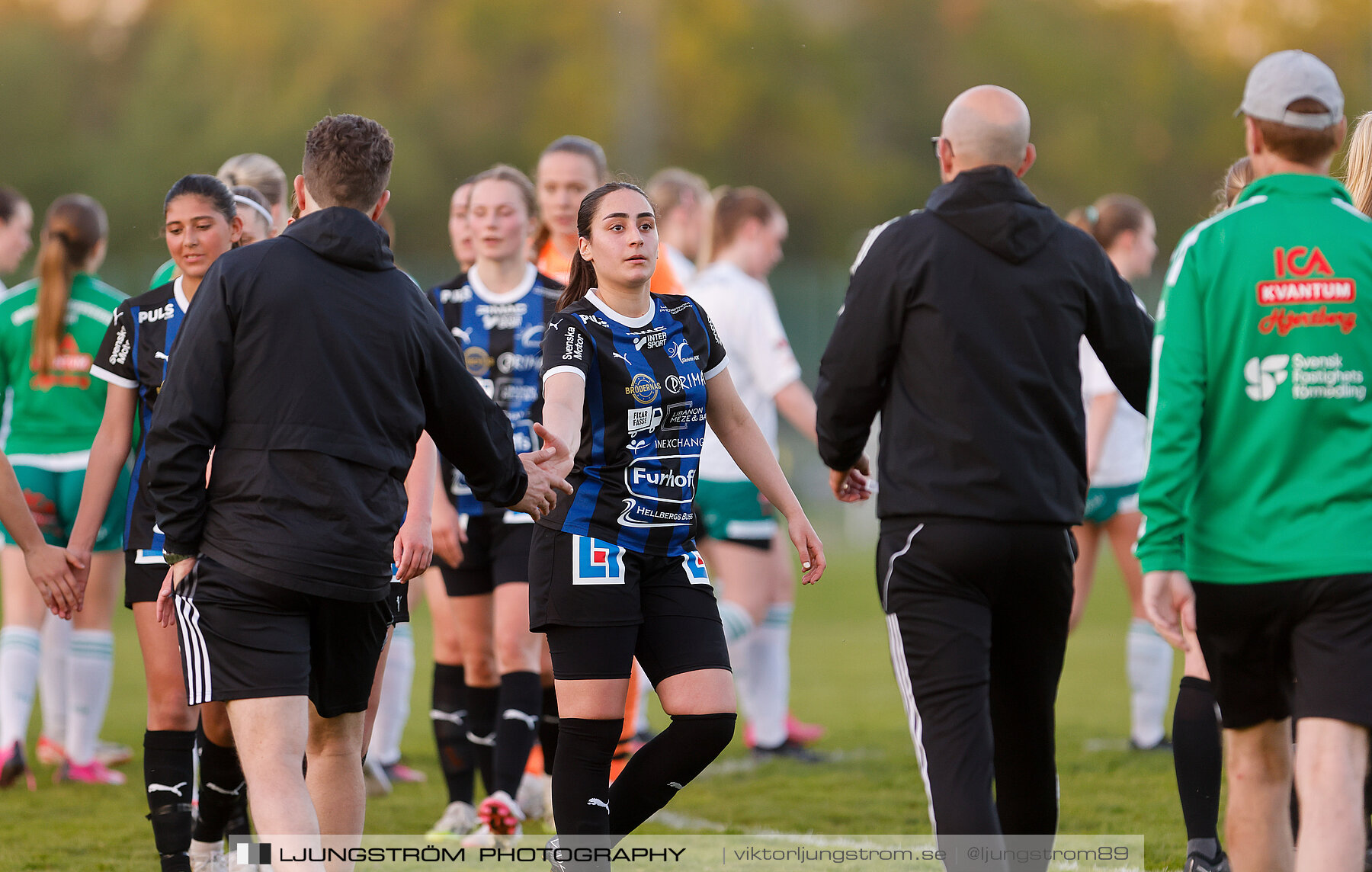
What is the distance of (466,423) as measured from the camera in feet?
Result: 14.1

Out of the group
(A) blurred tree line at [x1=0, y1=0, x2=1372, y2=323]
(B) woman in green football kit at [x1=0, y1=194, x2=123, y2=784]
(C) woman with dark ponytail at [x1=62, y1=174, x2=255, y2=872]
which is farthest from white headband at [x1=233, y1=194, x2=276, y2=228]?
(A) blurred tree line at [x1=0, y1=0, x2=1372, y2=323]

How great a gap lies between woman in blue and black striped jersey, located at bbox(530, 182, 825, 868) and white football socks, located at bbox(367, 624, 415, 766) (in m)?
3.00

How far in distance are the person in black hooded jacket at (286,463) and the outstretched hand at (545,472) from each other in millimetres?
435

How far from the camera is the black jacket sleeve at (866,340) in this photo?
4.05 m

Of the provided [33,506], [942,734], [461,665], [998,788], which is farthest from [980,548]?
[33,506]

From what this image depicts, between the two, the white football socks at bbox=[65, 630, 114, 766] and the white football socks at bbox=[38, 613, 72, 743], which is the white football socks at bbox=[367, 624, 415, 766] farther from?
the white football socks at bbox=[38, 613, 72, 743]

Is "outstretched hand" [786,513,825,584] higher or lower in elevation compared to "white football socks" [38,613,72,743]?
higher

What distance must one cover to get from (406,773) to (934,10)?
35304 mm

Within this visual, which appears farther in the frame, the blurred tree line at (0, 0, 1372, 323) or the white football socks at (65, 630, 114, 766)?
the blurred tree line at (0, 0, 1372, 323)

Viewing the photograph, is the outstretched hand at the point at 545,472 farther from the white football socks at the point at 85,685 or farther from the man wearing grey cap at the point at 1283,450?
the white football socks at the point at 85,685

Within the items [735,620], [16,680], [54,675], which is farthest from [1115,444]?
[54,675]

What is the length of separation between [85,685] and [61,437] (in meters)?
1.18

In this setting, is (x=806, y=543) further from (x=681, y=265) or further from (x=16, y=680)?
(x=16, y=680)

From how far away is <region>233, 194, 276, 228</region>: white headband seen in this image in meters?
5.42
